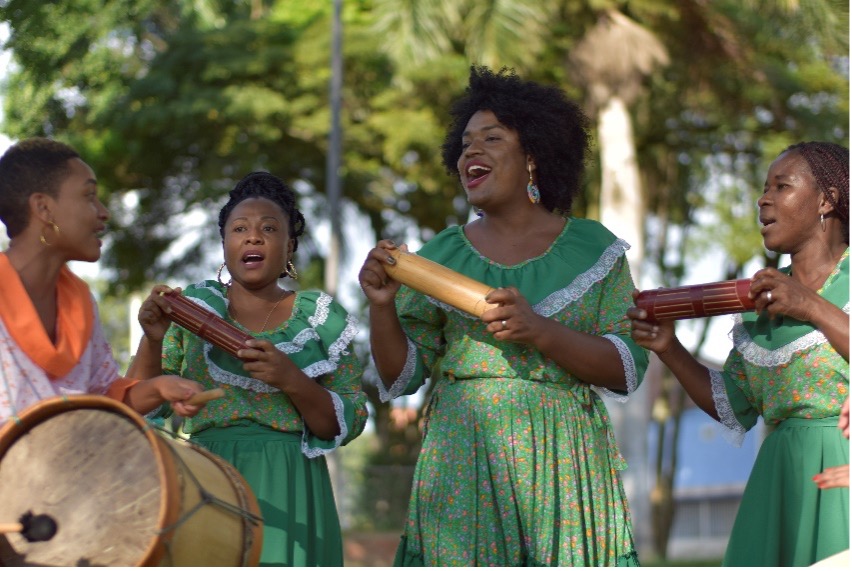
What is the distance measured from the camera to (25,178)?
4.42 m

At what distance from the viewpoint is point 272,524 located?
502 centimetres

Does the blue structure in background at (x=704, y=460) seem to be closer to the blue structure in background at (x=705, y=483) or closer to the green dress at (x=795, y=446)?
the blue structure in background at (x=705, y=483)

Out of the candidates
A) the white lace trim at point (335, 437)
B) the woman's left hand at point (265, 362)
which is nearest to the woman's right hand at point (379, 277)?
the woman's left hand at point (265, 362)

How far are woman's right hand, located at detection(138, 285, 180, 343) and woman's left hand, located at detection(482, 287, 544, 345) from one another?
1167 millimetres

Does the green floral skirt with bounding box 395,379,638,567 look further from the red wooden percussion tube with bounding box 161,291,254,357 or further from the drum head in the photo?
the drum head

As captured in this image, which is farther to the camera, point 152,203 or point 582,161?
point 152,203

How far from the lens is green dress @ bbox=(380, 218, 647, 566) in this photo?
471 cm

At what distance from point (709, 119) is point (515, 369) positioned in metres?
16.8

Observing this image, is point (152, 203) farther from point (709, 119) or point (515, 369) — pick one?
point (515, 369)

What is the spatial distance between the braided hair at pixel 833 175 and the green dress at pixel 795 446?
0.54 ft

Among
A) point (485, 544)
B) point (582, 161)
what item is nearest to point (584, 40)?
point (582, 161)

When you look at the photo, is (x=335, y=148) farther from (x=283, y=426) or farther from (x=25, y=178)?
(x=25, y=178)

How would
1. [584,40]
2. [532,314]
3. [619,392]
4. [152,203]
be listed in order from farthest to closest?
1. [152,203]
2. [584,40]
3. [619,392]
4. [532,314]

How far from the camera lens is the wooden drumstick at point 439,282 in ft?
15.1
